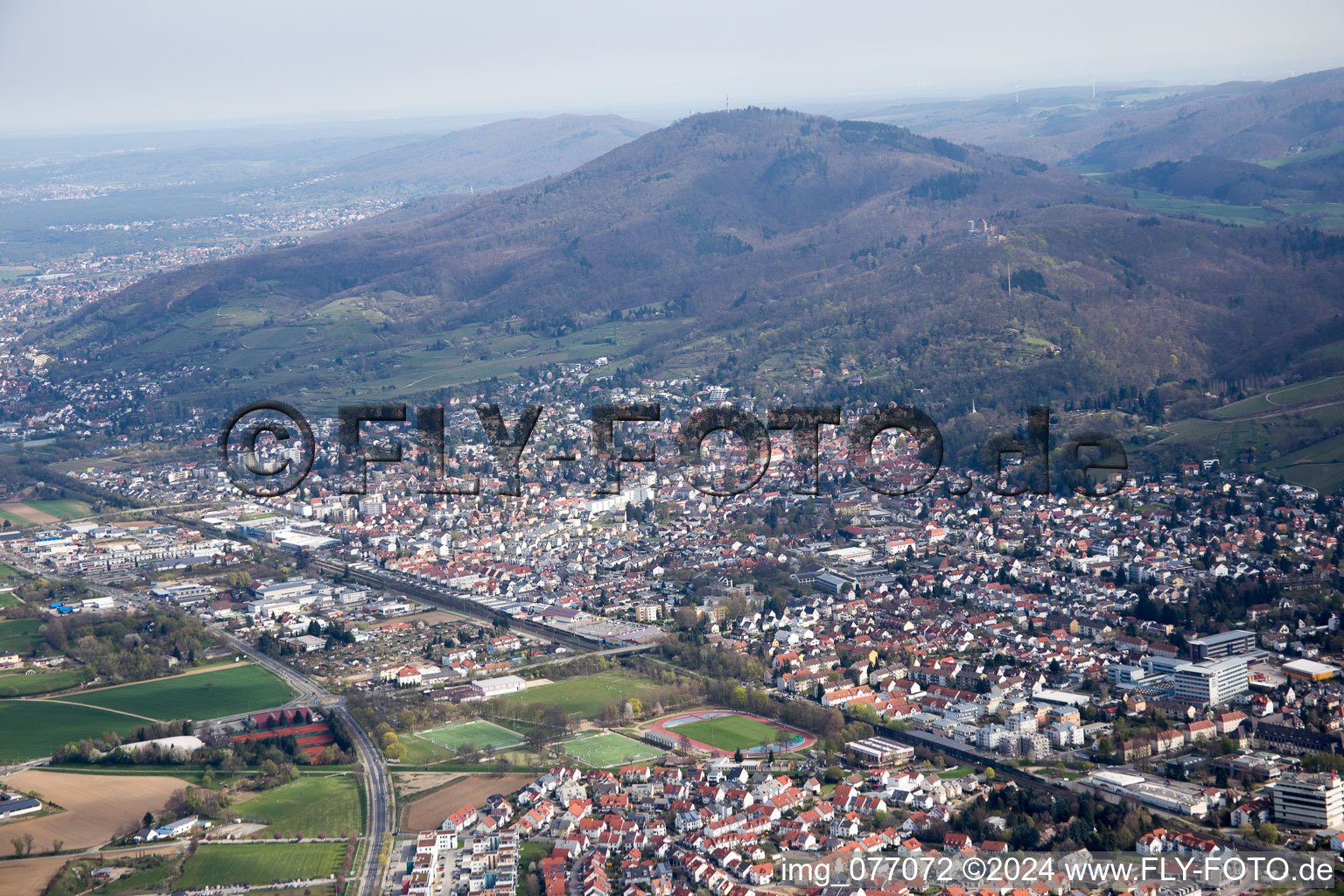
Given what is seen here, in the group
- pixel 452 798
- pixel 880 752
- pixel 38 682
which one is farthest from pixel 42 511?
pixel 880 752

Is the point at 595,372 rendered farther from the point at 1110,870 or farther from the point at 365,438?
the point at 1110,870

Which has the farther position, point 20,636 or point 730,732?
point 20,636

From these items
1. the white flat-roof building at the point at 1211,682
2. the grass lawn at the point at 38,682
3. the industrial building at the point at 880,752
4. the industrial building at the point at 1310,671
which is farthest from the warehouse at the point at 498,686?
the industrial building at the point at 1310,671

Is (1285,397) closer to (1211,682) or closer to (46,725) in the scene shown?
(1211,682)

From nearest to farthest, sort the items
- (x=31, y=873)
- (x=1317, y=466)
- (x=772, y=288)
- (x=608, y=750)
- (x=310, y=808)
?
(x=31, y=873) < (x=310, y=808) < (x=608, y=750) < (x=1317, y=466) < (x=772, y=288)

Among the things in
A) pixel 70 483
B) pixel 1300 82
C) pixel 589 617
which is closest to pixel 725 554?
pixel 589 617

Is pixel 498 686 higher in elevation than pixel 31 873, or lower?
lower

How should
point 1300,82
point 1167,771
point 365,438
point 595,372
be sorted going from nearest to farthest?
point 1167,771 → point 365,438 → point 595,372 → point 1300,82
